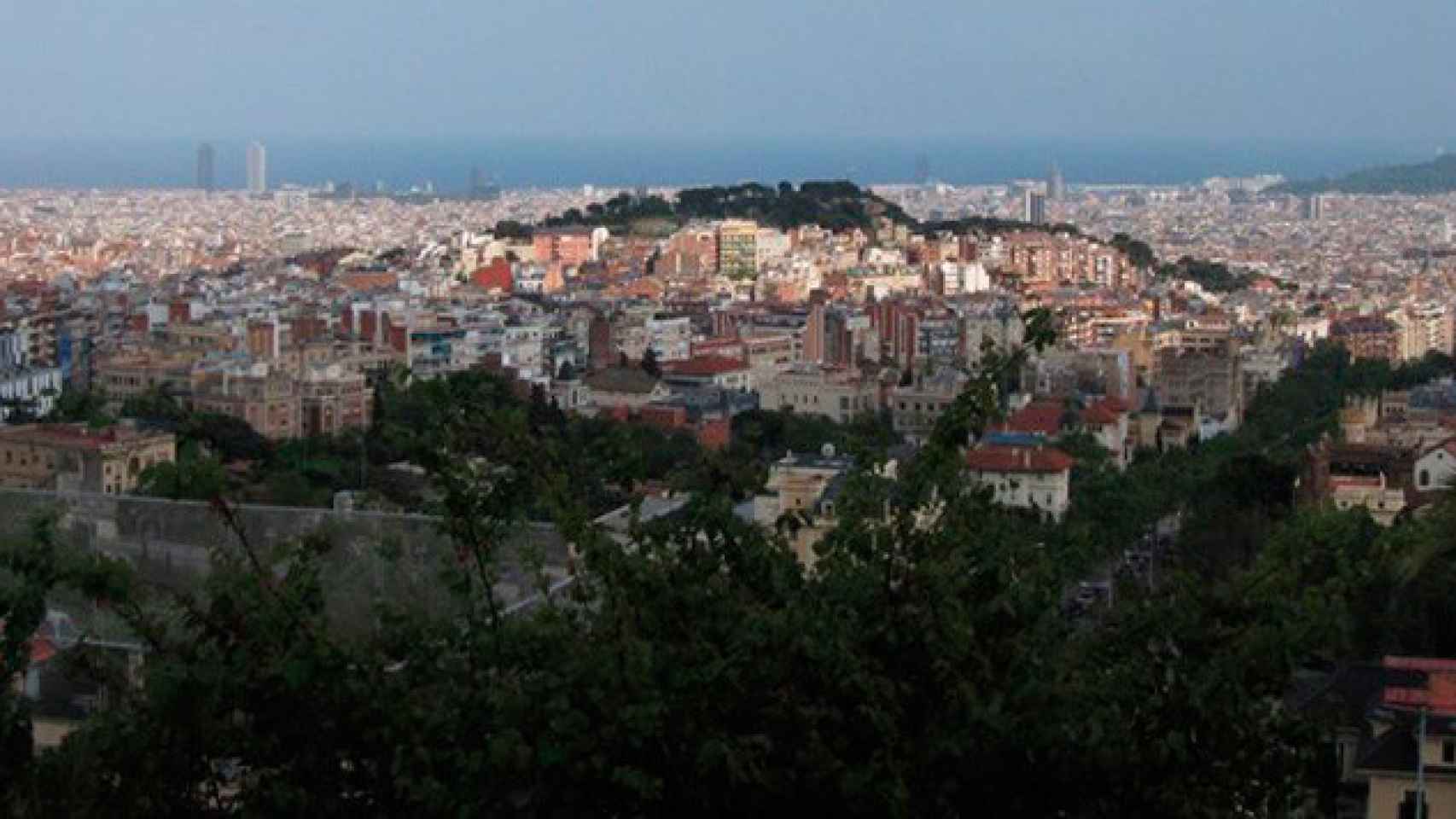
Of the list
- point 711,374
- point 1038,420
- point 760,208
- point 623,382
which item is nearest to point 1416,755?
point 1038,420

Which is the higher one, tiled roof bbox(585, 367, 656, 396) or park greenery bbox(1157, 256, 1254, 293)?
park greenery bbox(1157, 256, 1254, 293)

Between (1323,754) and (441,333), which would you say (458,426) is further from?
(441,333)

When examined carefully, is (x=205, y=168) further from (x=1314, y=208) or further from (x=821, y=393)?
(x=821, y=393)

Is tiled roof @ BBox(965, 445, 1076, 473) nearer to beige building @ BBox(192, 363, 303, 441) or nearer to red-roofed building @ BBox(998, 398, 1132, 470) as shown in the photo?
red-roofed building @ BBox(998, 398, 1132, 470)

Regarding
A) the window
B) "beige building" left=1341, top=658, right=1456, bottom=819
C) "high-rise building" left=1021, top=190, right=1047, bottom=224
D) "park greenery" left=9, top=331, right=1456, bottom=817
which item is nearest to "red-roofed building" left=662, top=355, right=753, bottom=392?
"beige building" left=1341, top=658, right=1456, bottom=819

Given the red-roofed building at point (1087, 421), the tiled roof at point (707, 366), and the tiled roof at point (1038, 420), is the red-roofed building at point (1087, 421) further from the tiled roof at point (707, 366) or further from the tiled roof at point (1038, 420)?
the tiled roof at point (707, 366)

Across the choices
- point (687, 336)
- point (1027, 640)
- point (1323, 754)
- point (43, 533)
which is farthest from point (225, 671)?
point (687, 336)
